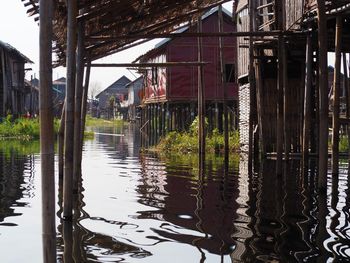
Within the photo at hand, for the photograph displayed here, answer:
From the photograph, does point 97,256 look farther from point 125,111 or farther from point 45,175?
point 125,111

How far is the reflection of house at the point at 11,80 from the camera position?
1574 inches

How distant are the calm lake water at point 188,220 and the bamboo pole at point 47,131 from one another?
1437 millimetres

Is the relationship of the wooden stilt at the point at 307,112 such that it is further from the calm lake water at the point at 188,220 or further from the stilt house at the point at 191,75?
the stilt house at the point at 191,75

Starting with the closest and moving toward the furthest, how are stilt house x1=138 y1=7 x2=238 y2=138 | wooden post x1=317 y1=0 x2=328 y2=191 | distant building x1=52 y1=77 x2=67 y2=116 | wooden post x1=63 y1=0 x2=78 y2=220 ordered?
wooden post x1=63 y1=0 x2=78 y2=220, wooden post x1=317 y1=0 x2=328 y2=191, stilt house x1=138 y1=7 x2=238 y2=138, distant building x1=52 y1=77 x2=67 y2=116

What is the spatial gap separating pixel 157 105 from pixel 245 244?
29077 millimetres

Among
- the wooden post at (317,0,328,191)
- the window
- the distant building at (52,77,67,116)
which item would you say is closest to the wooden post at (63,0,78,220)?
the wooden post at (317,0,328,191)

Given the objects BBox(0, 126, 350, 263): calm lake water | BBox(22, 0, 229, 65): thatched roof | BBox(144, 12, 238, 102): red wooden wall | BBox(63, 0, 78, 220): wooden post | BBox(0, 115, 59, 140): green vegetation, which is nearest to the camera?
BBox(0, 126, 350, 263): calm lake water

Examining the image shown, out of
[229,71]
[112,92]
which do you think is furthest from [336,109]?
[112,92]

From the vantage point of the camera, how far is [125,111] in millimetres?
83812

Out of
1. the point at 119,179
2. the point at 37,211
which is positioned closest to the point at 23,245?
the point at 37,211

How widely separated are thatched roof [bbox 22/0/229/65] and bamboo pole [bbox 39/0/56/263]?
3.70 meters

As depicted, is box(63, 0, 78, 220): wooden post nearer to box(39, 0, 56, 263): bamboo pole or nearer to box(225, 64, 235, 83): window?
box(39, 0, 56, 263): bamboo pole

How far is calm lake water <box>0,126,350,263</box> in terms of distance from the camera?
5926 mm

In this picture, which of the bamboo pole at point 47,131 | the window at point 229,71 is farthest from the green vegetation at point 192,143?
the bamboo pole at point 47,131
